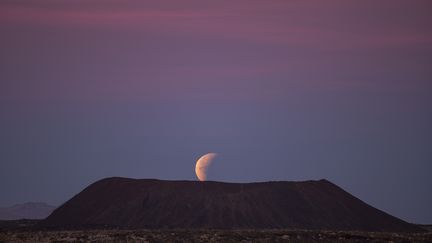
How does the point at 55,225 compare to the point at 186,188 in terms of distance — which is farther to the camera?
the point at 186,188

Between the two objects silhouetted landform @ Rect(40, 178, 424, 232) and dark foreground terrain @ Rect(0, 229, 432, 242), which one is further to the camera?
silhouetted landform @ Rect(40, 178, 424, 232)

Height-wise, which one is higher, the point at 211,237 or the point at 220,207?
the point at 220,207

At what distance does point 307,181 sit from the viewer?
131m

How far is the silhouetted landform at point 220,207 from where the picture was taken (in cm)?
11131

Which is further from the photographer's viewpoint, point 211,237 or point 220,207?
point 220,207

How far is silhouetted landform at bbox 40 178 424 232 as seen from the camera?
111312 millimetres

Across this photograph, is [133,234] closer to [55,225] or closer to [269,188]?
[55,225]

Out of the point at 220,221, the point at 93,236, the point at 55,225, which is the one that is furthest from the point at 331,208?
the point at 93,236

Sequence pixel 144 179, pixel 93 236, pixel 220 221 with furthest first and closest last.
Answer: pixel 144 179 → pixel 220 221 → pixel 93 236

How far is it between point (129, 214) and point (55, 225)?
1212 cm

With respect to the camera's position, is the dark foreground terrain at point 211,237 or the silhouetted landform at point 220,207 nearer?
the dark foreground terrain at point 211,237

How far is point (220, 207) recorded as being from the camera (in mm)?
115625

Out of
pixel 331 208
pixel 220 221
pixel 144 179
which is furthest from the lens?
pixel 144 179

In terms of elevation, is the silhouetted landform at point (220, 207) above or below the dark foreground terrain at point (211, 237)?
above
